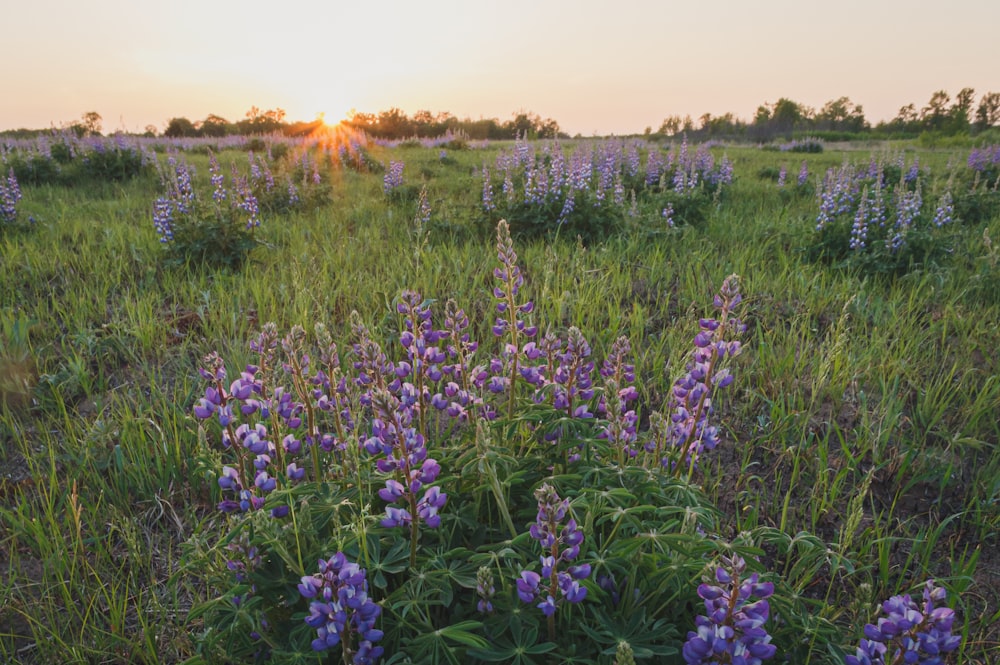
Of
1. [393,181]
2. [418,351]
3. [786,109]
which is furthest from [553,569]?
[786,109]

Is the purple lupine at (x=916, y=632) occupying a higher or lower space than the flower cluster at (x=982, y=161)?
lower

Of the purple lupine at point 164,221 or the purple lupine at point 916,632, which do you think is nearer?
the purple lupine at point 916,632

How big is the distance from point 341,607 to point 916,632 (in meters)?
1.38

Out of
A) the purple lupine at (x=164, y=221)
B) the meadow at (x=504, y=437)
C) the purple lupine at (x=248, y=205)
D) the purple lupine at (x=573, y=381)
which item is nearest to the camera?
the meadow at (x=504, y=437)

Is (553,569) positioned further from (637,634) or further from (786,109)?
(786,109)

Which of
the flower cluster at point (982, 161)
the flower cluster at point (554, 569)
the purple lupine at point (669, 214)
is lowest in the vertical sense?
the flower cluster at point (554, 569)

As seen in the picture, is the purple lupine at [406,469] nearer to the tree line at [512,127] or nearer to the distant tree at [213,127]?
the tree line at [512,127]

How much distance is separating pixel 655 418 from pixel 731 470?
44.5 inches

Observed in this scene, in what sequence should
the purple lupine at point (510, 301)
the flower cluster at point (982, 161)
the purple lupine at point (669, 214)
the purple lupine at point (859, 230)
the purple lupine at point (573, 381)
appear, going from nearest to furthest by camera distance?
the purple lupine at point (573, 381) < the purple lupine at point (510, 301) < the purple lupine at point (859, 230) < the purple lupine at point (669, 214) < the flower cluster at point (982, 161)

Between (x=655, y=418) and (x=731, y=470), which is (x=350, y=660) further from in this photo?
(x=731, y=470)

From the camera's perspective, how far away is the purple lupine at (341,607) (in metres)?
1.36

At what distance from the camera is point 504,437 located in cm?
204

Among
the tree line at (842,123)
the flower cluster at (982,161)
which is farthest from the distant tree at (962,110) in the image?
the flower cluster at (982,161)

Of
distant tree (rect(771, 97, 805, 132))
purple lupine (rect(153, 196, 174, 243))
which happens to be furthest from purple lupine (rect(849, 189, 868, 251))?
distant tree (rect(771, 97, 805, 132))
